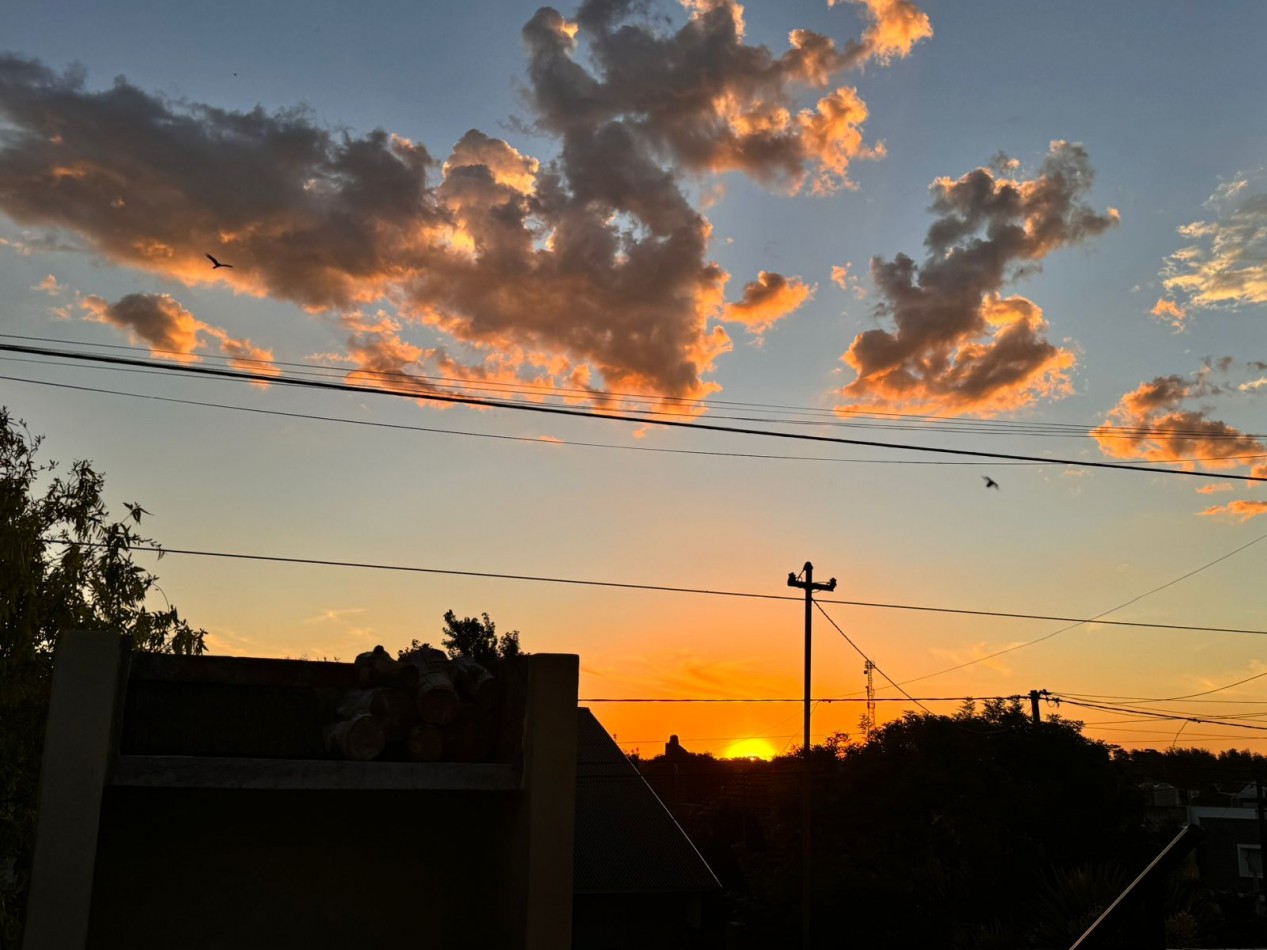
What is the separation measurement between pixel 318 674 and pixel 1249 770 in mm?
81393

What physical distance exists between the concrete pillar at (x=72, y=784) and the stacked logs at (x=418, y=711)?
5.63 ft

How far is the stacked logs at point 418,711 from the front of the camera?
8398 millimetres

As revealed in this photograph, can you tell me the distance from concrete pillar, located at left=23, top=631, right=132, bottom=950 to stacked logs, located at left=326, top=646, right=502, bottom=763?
1715 mm

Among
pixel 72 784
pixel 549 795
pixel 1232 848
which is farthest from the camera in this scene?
pixel 1232 848

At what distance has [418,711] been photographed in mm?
8625

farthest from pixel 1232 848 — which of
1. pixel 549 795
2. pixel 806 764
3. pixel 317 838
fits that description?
pixel 317 838

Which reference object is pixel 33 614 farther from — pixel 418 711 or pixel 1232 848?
pixel 1232 848

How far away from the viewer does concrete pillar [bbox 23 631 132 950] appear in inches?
278

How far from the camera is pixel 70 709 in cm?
734

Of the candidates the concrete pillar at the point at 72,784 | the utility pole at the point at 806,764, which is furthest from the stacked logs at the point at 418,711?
the utility pole at the point at 806,764

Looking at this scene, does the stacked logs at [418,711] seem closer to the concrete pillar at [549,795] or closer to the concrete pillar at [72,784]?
the concrete pillar at [549,795]

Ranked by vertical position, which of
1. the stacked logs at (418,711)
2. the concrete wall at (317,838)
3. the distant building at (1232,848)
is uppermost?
the stacked logs at (418,711)

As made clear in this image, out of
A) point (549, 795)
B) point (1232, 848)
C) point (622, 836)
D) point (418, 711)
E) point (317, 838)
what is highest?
point (418, 711)

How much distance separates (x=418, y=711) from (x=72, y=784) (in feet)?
8.07
